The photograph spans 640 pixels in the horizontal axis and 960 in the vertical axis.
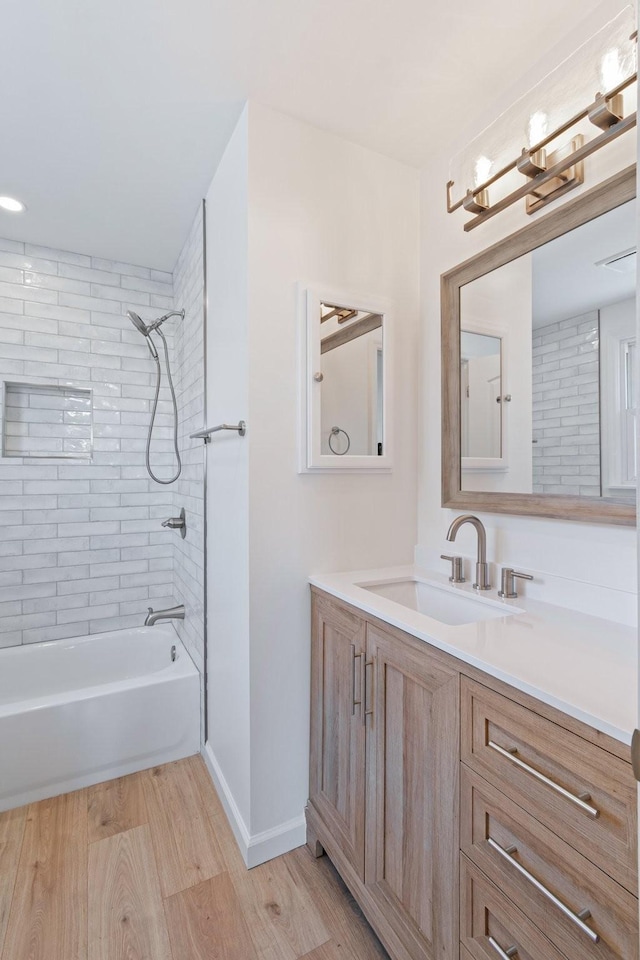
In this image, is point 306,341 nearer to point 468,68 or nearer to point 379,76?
point 379,76

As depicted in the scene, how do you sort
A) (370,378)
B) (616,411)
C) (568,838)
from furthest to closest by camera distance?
(370,378) < (616,411) < (568,838)

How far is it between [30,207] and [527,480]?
251 cm

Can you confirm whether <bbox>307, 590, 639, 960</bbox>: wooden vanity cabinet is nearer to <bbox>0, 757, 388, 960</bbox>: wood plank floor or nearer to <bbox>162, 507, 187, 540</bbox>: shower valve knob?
<bbox>0, 757, 388, 960</bbox>: wood plank floor

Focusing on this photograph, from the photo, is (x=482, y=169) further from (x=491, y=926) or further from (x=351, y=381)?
(x=491, y=926)

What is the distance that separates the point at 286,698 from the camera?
1.60 meters

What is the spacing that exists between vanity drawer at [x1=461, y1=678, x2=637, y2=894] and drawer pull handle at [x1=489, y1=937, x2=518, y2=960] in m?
0.27

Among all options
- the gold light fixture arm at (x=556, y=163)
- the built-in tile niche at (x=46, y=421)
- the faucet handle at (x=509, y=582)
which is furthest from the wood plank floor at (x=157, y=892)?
the gold light fixture arm at (x=556, y=163)

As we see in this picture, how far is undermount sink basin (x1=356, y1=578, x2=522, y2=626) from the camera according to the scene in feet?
4.47

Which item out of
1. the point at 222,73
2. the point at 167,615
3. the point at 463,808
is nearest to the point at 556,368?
the point at 463,808

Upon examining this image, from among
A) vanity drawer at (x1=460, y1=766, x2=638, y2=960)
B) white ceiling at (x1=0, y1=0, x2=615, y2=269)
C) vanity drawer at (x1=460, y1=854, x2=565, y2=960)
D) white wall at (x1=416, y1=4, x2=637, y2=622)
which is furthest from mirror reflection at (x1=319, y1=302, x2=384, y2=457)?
vanity drawer at (x1=460, y1=854, x2=565, y2=960)

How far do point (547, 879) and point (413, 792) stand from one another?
388 mm

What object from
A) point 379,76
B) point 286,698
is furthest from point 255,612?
point 379,76

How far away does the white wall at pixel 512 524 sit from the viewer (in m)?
1.16

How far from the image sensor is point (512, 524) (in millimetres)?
1460
